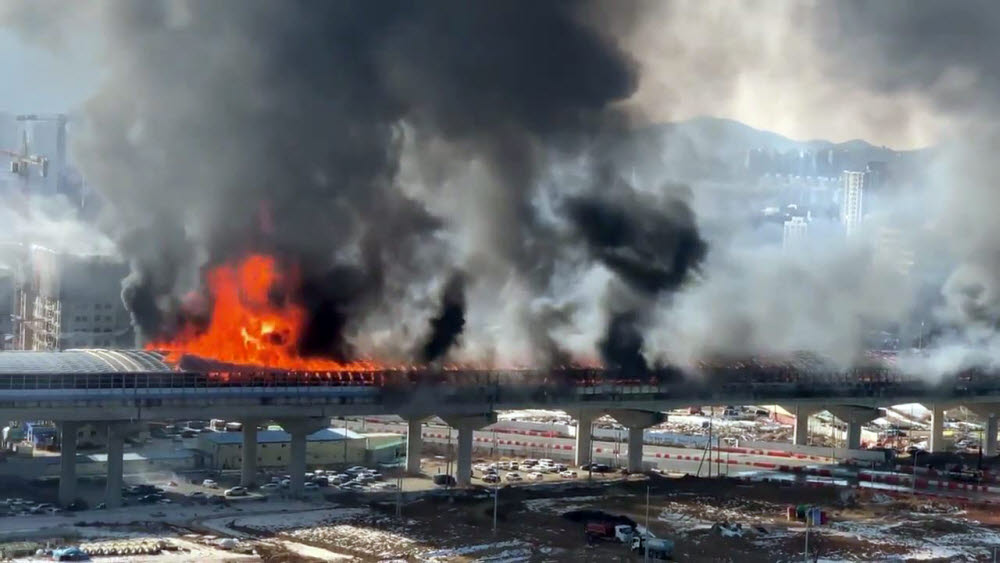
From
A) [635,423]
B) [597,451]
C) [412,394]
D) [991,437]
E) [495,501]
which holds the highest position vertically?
[412,394]

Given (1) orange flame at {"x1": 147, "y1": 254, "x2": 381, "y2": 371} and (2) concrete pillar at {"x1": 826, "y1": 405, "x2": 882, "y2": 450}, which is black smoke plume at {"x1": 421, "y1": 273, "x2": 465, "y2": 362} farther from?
(2) concrete pillar at {"x1": 826, "y1": 405, "x2": 882, "y2": 450}

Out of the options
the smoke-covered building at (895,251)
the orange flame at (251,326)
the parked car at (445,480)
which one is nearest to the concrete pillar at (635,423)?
the parked car at (445,480)

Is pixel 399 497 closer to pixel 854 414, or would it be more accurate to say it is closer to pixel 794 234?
pixel 854 414

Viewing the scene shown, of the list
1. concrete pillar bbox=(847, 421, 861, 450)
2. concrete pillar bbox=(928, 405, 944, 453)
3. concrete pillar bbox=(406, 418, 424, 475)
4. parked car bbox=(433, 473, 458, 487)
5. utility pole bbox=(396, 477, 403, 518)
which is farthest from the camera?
concrete pillar bbox=(928, 405, 944, 453)

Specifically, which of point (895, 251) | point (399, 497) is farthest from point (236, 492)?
point (895, 251)

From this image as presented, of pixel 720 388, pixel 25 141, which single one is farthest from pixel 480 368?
pixel 25 141

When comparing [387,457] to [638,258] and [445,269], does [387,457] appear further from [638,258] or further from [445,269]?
[638,258]

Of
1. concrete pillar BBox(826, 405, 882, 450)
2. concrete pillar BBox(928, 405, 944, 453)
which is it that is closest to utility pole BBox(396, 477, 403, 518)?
concrete pillar BBox(826, 405, 882, 450)
